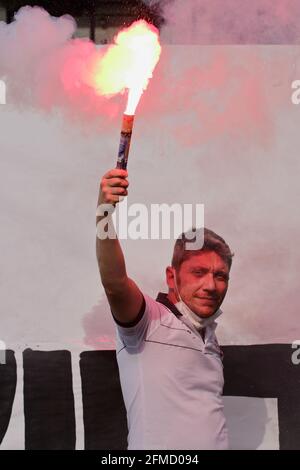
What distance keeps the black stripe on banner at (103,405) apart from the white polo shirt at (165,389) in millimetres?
435

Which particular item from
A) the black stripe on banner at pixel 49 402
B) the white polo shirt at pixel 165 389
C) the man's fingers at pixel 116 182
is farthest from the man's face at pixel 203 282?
the man's fingers at pixel 116 182

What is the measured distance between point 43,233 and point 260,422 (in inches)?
54.8

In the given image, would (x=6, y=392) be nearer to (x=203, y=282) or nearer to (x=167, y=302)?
(x=167, y=302)

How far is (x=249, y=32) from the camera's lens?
332 cm

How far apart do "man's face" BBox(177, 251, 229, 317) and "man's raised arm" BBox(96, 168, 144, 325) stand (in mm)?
409

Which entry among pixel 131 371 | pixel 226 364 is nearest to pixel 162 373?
pixel 131 371

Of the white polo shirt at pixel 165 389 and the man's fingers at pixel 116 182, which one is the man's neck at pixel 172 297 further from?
the man's fingers at pixel 116 182

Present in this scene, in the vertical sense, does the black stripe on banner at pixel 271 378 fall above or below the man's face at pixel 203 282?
below

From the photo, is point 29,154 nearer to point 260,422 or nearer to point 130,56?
point 130,56

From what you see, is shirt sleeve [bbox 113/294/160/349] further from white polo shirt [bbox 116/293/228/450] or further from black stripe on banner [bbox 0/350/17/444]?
black stripe on banner [bbox 0/350/17/444]

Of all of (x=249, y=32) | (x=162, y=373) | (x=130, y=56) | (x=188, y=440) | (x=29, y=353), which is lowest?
(x=188, y=440)

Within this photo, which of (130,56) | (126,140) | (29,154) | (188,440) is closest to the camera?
(126,140)

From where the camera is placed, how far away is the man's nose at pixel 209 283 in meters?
3.10

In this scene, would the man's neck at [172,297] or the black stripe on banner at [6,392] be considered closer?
the man's neck at [172,297]
